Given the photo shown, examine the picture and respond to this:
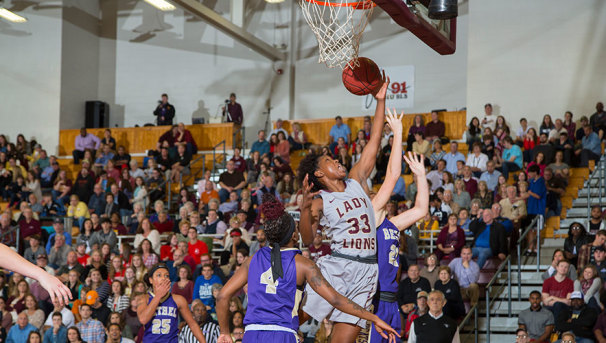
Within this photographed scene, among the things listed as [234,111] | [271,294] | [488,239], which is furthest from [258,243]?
[234,111]

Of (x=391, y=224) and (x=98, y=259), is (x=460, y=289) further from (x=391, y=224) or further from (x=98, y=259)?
(x=98, y=259)

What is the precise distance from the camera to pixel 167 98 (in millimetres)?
22469

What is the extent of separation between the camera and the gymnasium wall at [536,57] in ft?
60.0

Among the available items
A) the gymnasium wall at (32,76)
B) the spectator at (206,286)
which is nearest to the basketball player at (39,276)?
the spectator at (206,286)

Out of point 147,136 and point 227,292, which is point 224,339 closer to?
point 227,292

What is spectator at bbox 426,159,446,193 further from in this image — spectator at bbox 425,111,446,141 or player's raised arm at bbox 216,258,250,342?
player's raised arm at bbox 216,258,250,342

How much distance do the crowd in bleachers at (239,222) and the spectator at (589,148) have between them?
0.02 metres

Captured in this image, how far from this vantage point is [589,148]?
51.3 ft

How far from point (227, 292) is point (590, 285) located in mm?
6743

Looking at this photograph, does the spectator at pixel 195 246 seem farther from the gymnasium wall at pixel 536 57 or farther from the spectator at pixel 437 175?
the gymnasium wall at pixel 536 57

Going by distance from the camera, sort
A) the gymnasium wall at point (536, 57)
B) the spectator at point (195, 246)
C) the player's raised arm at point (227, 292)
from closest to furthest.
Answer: the player's raised arm at point (227, 292), the spectator at point (195, 246), the gymnasium wall at point (536, 57)

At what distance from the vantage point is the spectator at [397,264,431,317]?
35.6ft

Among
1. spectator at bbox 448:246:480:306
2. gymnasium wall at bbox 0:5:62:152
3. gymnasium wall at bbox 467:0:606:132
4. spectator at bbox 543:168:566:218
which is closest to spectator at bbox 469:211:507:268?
spectator at bbox 448:246:480:306

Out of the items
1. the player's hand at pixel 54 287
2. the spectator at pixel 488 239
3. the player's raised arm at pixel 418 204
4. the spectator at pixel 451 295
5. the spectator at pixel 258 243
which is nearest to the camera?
the player's hand at pixel 54 287
